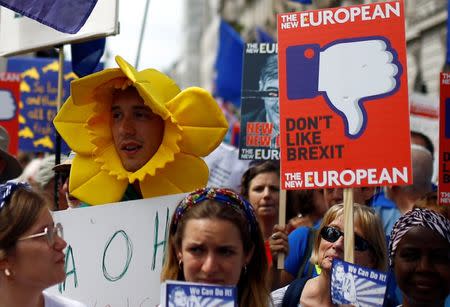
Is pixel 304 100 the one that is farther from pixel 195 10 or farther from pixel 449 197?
pixel 195 10

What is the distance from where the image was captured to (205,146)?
425 cm

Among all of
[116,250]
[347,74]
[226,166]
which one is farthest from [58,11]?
[226,166]

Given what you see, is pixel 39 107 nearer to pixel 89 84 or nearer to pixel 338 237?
pixel 89 84

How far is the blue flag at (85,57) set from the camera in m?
5.66

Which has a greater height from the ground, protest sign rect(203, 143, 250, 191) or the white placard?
the white placard

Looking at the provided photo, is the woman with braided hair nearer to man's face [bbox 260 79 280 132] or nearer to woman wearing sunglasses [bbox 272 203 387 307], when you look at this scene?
woman wearing sunglasses [bbox 272 203 387 307]

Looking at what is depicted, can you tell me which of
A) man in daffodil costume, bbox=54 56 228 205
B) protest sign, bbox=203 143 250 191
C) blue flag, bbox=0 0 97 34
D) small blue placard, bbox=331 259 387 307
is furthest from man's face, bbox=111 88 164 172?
protest sign, bbox=203 143 250 191

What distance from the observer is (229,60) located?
11.0 meters

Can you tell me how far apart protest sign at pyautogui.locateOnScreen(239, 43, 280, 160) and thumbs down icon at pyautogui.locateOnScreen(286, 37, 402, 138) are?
1.64 m

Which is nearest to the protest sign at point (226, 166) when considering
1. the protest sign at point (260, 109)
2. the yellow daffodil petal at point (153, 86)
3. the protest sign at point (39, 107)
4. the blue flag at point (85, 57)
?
the protest sign at point (39, 107)

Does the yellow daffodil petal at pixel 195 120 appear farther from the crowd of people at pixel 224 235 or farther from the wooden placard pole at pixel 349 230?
the wooden placard pole at pixel 349 230

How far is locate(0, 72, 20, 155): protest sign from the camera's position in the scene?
721cm

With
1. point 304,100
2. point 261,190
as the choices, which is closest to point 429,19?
point 261,190

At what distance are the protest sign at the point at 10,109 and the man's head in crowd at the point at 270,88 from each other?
2.08 metres
